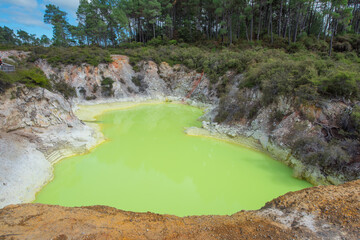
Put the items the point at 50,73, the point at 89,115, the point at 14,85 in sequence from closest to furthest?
the point at 14,85 < the point at 89,115 < the point at 50,73

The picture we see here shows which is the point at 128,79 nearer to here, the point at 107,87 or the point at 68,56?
the point at 107,87

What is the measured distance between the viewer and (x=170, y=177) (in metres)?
8.98

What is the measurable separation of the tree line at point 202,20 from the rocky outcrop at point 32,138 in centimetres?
2739

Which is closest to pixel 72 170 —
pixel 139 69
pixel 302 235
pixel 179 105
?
pixel 302 235

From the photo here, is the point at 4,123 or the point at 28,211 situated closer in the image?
the point at 28,211

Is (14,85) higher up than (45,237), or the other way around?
(14,85)

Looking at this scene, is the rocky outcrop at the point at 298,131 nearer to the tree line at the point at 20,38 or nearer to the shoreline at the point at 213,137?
the shoreline at the point at 213,137

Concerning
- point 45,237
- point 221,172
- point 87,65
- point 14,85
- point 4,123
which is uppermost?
point 87,65

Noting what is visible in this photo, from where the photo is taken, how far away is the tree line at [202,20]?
3008 cm

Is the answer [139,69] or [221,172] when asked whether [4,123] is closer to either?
[221,172]

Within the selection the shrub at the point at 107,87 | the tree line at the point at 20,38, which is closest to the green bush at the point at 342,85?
the shrub at the point at 107,87

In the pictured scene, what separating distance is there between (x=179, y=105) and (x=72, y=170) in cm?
1699

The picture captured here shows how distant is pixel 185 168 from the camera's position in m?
9.80

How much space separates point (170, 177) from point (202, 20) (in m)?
37.7
